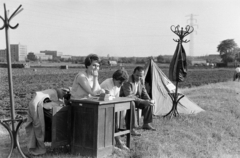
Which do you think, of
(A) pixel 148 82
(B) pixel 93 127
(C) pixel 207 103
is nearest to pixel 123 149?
(B) pixel 93 127

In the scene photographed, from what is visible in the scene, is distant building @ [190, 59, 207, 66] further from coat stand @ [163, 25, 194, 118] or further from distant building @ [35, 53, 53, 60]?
coat stand @ [163, 25, 194, 118]

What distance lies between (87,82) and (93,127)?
819mm

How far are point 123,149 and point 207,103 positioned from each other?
20.6 feet

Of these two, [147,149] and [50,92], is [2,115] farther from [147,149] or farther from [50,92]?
[147,149]

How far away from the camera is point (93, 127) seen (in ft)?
14.4

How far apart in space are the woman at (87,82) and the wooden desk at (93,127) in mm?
375

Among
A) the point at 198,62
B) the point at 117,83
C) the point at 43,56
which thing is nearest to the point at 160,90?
the point at 117,83

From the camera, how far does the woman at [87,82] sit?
482cm

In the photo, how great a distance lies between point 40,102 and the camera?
4551mm

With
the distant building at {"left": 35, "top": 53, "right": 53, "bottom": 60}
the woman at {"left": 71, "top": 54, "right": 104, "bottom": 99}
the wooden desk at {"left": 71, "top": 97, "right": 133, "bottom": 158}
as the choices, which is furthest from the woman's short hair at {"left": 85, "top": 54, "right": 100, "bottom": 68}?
the distant building at {"left": 35, "top": 53, "right": 53, "bottom": 60}

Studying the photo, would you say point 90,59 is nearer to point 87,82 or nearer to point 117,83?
point 87,82

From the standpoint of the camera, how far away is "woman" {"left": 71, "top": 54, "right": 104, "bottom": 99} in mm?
4820

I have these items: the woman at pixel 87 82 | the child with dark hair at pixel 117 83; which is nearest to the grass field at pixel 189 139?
the child with dark hair at pixel 117 83

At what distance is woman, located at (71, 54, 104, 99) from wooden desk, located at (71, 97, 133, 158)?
37cm
